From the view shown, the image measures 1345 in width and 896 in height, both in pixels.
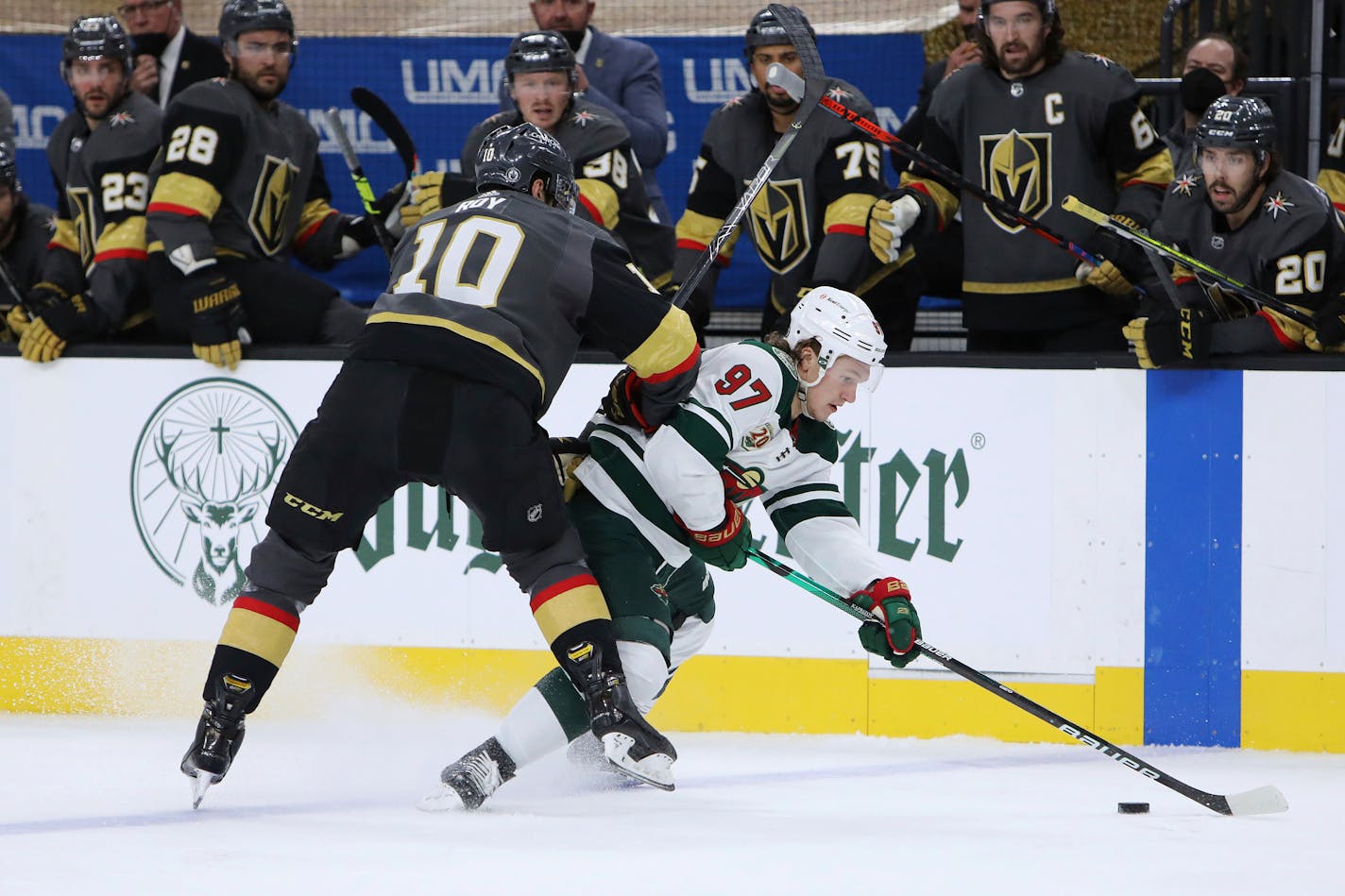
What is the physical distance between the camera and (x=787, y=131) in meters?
4.08

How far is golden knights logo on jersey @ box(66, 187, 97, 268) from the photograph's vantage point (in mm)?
4719

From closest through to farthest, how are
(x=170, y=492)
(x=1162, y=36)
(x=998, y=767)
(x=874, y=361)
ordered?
(x=874, y=361)
(x=998, y=767)
(x=170, y=492)
(x=1162, y=36)

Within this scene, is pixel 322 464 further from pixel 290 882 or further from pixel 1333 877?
pixel 1333 877

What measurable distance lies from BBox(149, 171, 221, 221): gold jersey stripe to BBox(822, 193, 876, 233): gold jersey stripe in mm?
1603

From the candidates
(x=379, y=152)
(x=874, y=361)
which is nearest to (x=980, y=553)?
(x=874, y=361)

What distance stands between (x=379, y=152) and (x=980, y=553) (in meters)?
2.82

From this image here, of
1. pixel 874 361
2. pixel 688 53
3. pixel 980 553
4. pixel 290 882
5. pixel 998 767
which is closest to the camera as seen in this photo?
pixel 290 882

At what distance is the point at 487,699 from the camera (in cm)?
429

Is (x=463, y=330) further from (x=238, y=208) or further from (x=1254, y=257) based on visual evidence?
(x=1254, y=257)

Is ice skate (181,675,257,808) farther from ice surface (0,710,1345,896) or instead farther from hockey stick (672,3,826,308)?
hockey stick (672,3,826,308)

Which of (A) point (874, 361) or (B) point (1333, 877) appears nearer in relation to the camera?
(B) point (1333, 877)

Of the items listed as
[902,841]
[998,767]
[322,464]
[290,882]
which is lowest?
[998,767]

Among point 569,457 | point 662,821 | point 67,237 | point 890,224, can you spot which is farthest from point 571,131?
point 662,821

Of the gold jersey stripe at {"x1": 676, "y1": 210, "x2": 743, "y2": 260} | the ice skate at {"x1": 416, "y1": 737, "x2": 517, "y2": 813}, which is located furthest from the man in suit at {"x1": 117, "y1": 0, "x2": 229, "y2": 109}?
the ice skate at {"x1": 416, "y1": 737, "x2": 517, "y2": 813}
